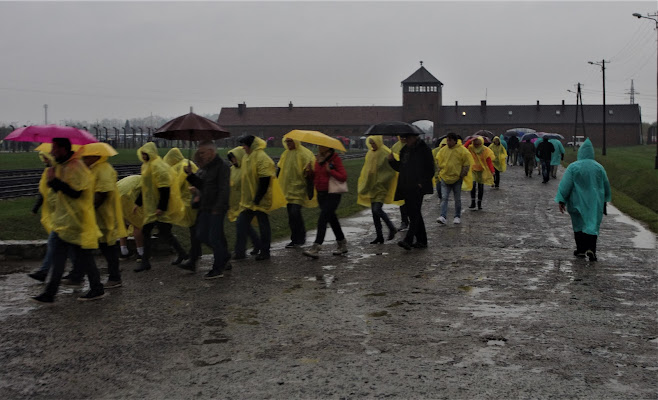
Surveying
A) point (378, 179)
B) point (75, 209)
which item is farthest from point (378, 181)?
point (75, 209)

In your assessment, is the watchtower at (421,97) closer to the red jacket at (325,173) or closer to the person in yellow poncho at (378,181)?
the person in yellow poncho at (378,181)

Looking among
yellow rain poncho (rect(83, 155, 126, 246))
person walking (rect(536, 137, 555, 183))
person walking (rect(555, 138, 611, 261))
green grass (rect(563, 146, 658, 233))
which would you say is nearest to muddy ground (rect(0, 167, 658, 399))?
person walking (rect(555, 138, 611, 261))

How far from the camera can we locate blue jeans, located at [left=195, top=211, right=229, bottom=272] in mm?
9547

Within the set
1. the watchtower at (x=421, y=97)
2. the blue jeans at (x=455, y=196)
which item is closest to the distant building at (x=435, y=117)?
the watchtower at (x=421, y=97)

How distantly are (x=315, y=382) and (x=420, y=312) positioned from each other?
231cm

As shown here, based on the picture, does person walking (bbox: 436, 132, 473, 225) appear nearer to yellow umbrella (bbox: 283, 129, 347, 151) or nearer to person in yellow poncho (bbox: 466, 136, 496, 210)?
person in yellow poncho (bbox: 466, 136, 496, 210)

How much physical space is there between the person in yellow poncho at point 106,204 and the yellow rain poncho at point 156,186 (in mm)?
1076

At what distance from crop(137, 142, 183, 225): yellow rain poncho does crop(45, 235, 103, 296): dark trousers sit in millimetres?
1704

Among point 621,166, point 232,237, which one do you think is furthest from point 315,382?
point 621,166

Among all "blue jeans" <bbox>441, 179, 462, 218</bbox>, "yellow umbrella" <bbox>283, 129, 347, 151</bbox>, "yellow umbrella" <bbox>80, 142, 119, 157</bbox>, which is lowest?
"blue jeans" <bbox>441, 179, 462, 218</bbox>

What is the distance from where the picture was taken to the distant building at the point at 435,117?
109m

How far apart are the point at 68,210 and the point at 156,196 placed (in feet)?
6.88

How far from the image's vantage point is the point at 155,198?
10.2 meters

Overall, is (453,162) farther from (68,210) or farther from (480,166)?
(68,210)
